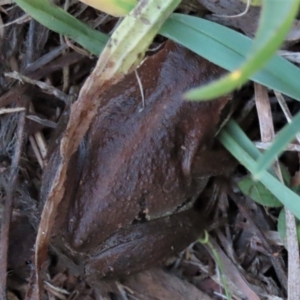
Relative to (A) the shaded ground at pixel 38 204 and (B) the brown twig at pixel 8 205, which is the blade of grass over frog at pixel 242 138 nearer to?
(A) the shaded ground at pixel 38 204

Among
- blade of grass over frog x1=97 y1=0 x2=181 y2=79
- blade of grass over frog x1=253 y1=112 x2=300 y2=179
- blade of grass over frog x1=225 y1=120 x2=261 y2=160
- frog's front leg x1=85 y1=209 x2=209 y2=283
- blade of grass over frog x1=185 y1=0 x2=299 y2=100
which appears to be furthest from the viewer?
frog's front leg x1=85 y1=209 x2=209 y2=283

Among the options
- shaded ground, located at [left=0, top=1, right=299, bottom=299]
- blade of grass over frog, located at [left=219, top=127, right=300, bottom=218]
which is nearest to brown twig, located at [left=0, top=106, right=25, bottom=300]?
shaded ground, located at [left=0, top=1, right=299, bottom=299]

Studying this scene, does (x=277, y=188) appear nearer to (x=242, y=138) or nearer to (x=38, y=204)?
(x=242, y=138)

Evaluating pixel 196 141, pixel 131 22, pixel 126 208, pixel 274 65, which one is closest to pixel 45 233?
pixel 126 208

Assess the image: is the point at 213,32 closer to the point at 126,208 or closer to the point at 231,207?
the point at 126,208

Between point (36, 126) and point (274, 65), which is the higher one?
point (274, 65)

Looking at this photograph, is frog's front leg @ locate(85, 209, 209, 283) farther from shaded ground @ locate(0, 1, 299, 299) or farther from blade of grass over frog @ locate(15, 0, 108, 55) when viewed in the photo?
blade of grass over frog @ locate(15, 0, 108, 55)

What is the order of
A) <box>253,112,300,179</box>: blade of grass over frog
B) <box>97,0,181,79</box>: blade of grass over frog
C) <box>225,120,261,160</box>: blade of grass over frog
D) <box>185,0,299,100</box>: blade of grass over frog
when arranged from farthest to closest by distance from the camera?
1. <box>225,120,261,160</box>: blade of grass over frog
2. <box>97,0,181,79</box>: blade of grass over frog
3. <box>253,112,300,179</box>: blade of grass over frog
4. <box>185,0,299,100</box>: blade of grass over frog
